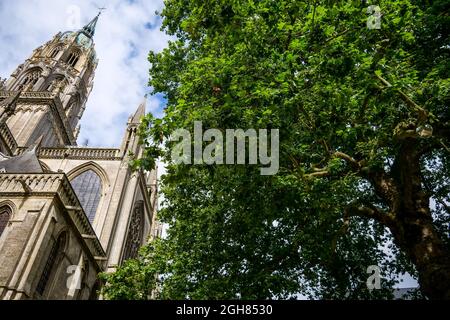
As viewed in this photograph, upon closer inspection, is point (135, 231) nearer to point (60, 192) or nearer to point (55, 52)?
point (60, 192)

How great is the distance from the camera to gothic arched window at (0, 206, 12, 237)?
16.4 metres

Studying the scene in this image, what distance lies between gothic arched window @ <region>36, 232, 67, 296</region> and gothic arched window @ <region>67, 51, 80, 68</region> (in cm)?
4098

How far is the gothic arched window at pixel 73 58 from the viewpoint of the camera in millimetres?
52300

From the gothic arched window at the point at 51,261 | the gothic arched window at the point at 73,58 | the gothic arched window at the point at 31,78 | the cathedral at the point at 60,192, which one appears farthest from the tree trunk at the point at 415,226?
the gothic arched window at the point at 73,58

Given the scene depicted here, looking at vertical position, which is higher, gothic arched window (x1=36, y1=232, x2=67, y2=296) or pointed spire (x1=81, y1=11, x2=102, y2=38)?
pointed spire (x1=81, y1=11, x2=102, y2=38)

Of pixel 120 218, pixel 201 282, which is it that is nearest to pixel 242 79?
pixel 201 282

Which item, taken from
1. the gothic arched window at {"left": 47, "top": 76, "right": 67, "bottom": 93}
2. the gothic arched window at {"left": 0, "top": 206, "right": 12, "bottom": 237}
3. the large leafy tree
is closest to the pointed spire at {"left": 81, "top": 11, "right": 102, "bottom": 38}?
the gothic arched window at {"left": 47, "top": 76, "right": 67, "bottom": 93}

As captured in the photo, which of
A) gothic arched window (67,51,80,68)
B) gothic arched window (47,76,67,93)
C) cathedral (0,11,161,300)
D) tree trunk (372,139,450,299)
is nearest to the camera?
tree trunk (372,139,450,299)

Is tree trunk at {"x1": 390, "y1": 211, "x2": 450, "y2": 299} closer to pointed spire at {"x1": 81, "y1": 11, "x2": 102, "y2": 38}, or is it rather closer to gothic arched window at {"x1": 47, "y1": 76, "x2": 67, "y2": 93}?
gothic arched window at {"x1": 47, "y1": 76, "x2": 67, "y2": 93}

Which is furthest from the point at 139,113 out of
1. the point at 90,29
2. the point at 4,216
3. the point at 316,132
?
the point at 90,29

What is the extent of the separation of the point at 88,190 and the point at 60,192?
10759 mm

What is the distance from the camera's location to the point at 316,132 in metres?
9.26
